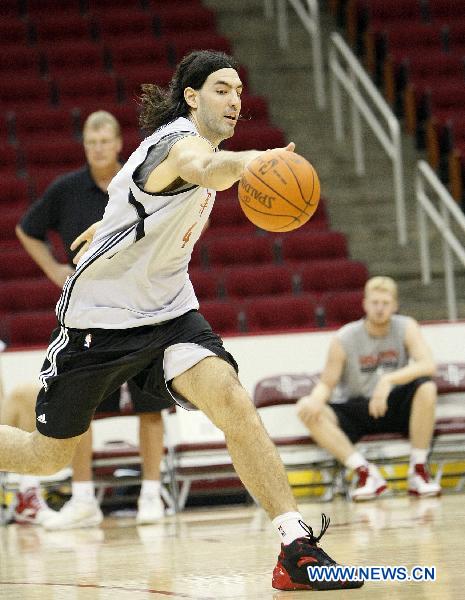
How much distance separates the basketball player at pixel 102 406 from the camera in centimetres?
658

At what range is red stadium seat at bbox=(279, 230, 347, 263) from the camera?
9.77 metres

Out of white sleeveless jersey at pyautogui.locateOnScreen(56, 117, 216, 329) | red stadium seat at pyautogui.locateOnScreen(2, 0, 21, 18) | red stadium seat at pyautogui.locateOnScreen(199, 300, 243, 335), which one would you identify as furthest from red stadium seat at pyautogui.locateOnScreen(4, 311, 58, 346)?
red stadium seat at pyautogui.locateOnScreen(2, 0, 21, 18)

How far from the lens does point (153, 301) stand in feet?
13.7

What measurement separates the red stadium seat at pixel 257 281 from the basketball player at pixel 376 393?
66.0 inches

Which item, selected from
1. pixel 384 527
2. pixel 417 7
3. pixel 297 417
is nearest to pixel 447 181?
pixel 417 7

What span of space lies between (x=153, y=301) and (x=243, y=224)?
6.09 m

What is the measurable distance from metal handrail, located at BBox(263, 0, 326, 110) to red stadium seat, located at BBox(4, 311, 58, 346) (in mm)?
4918

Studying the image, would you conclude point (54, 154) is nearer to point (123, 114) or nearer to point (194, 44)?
point (123, 114)

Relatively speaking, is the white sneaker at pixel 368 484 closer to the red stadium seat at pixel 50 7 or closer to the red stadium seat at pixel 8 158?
the red stadium seat at pixel 8 158

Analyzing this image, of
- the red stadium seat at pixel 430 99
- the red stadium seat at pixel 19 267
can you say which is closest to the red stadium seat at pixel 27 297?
the red stadium seat at pixel 19 267

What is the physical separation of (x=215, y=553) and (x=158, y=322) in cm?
121

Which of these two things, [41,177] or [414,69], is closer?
[41,177]

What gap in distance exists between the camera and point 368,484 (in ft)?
23.4

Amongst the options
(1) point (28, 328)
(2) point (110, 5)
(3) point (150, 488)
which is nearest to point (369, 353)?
(3) point (150, 488)
